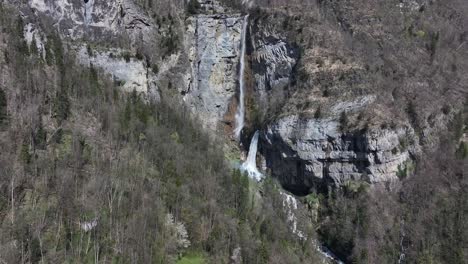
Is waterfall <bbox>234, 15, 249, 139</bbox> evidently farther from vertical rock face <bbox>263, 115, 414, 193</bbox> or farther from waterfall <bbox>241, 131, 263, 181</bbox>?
vertical rock face <bbox>263, 115, 414, 193</bbox>

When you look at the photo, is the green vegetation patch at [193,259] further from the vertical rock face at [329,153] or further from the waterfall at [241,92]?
the waterfall at [241,92]

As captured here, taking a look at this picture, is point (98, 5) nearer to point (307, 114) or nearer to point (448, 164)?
point (307, 114)

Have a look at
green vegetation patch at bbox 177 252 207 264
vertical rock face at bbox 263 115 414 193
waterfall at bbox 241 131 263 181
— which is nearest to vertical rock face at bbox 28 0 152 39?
waterfall at bbox 241 131 263 181

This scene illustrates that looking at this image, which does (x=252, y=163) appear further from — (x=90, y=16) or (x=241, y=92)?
(x=90, y=16)

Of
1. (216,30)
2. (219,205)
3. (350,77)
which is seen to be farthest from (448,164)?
(216,30)

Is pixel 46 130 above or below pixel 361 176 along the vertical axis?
above
